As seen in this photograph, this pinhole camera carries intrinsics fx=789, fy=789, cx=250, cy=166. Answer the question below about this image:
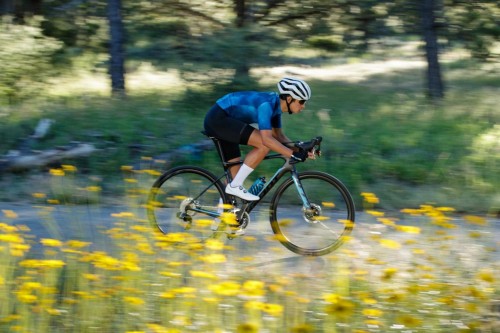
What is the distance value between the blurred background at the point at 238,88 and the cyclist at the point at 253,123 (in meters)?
1.14

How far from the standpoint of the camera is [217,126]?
6.88 metres

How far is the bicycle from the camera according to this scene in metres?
6.69

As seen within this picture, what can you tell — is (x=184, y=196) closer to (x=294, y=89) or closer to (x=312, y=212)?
(x=312, y=212)

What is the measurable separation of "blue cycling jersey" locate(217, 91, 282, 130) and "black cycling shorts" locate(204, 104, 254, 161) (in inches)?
2.6

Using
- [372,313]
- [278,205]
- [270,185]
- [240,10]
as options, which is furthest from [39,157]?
[240,10]

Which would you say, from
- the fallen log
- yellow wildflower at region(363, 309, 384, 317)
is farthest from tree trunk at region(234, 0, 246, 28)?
yellow wildflower at region(363, 309, 384, 317)

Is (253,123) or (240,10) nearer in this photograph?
(253,123)

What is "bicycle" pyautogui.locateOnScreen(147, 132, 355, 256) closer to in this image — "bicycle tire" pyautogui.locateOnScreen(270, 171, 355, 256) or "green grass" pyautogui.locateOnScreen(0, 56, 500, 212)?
"bicycle tire" pyautogui.locateOnScreen(270, 171, 355, 256)

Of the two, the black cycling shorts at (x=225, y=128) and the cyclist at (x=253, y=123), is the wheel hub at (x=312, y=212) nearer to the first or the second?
the cyclist at (x=253, y=123)

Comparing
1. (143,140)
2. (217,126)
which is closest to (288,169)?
(217,126)

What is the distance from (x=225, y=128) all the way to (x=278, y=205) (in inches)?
31.9

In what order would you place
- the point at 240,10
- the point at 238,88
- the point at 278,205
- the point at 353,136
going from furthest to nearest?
the point at 240,10 < the point at 238,88 < the point at 353,136 < the point at 278,205

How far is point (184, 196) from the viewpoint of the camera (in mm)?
7227

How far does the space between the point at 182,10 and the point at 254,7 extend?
5.11ft
